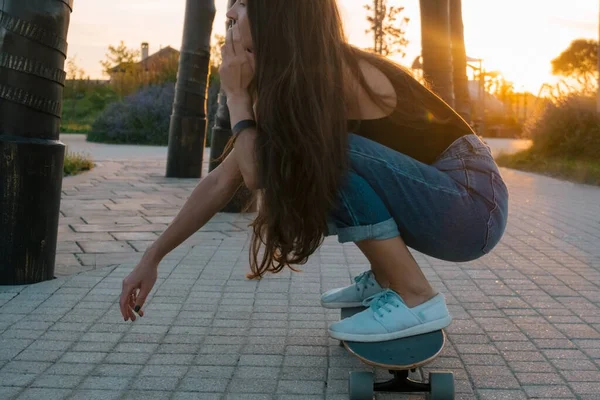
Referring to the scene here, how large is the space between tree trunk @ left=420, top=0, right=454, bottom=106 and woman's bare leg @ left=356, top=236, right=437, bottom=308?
5.99 meters

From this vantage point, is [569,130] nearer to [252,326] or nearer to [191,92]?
[191,92]

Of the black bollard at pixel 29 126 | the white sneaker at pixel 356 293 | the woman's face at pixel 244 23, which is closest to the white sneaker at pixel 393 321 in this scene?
the white sneaker at pixel 356 293

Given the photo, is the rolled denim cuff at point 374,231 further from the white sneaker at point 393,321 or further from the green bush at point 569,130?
the green bush at point 569,130

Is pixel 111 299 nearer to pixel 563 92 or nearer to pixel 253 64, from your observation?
pixel 253 64

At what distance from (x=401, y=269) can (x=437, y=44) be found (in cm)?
643

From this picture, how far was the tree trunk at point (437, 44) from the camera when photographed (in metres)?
8.57

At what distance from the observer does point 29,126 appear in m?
3.89

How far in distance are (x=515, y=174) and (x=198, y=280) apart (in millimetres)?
9839

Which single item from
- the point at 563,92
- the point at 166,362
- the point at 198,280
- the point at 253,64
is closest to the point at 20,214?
the point at 198,280

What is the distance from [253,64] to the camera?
257 cm

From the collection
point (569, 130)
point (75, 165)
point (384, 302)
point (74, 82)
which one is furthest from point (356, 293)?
point (74, 82)

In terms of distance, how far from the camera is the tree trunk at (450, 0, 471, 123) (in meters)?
10.5

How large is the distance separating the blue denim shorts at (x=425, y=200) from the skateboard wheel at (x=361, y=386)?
1.35 ft

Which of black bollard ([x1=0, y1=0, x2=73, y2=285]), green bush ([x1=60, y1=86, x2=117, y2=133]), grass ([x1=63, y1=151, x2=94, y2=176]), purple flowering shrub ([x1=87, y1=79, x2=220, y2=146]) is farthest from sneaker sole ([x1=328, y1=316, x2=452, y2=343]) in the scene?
green bush ([x1=60, y1=86, x2=117, y2=133])
